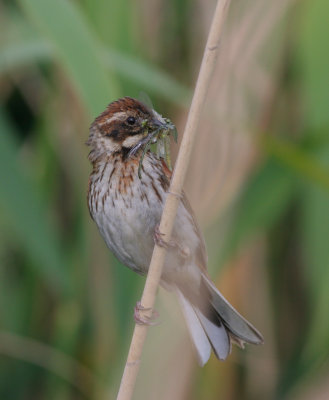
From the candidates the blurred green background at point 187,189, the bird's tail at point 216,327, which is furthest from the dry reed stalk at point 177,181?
the bird's tail at point 216,327

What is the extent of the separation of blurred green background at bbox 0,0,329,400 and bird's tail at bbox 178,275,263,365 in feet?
0.17

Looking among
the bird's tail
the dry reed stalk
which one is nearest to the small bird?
the bird's tail

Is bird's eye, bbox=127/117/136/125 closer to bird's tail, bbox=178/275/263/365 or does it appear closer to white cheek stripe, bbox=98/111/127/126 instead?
A: white cheek stripe, bbox=98/111/127/126

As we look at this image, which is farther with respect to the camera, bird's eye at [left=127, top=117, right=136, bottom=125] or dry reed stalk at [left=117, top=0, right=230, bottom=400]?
bird's eye at [left=127, top=117, right=136, bottom=125]

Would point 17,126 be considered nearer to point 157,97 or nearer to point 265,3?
point 157,97

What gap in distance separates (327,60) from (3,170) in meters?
0.88

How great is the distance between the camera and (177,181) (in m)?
1.45

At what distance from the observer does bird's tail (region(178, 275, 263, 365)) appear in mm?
1851

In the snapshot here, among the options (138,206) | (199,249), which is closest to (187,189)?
(138,206)

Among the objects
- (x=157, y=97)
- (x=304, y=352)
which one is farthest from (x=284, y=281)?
(x=157, y=97)

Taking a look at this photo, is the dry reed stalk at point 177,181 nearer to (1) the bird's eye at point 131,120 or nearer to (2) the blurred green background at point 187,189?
(2) the blurred green background at point 187,189

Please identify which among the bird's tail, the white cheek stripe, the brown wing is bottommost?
the bird's tail

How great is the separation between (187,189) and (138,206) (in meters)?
0.14

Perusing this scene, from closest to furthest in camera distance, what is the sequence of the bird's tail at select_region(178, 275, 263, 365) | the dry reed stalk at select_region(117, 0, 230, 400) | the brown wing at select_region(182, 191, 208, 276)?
the dry reed stalk at select_region(117, 0, 230, 400)
the bird's tail at select_region(178, 275, 263, 365)
the brown wing at select_region(182, 191, 208, 276)
